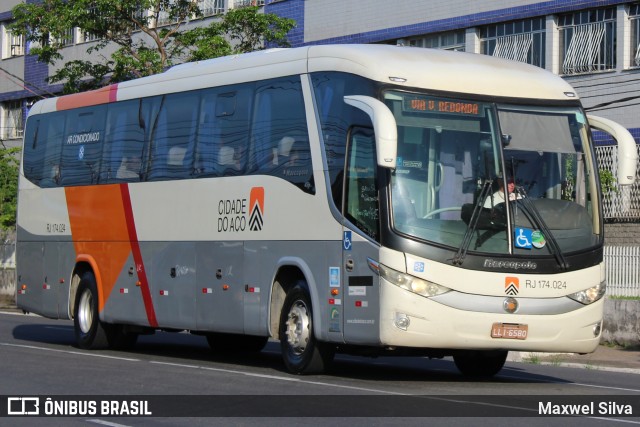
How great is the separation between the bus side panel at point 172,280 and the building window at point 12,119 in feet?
118

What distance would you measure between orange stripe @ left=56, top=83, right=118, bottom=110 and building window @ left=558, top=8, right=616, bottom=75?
12.8m

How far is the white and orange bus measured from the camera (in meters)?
14.0

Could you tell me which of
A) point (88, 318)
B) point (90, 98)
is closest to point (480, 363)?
point (88, 318)

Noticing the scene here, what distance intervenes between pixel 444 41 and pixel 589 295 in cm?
1983

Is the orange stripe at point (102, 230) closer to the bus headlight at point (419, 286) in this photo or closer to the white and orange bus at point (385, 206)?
the white and orange bus at point (385, 206)

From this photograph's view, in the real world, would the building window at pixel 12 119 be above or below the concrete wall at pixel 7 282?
above

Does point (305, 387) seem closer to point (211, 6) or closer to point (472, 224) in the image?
point (472, 224)

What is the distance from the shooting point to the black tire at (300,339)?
15273 mm

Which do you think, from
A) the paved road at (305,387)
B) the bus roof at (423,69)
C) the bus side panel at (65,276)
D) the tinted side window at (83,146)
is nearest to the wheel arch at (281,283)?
the paved road at (305,387)

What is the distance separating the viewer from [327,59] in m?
15.4

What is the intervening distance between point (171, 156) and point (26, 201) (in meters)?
4.96

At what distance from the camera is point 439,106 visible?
14.4 meters
